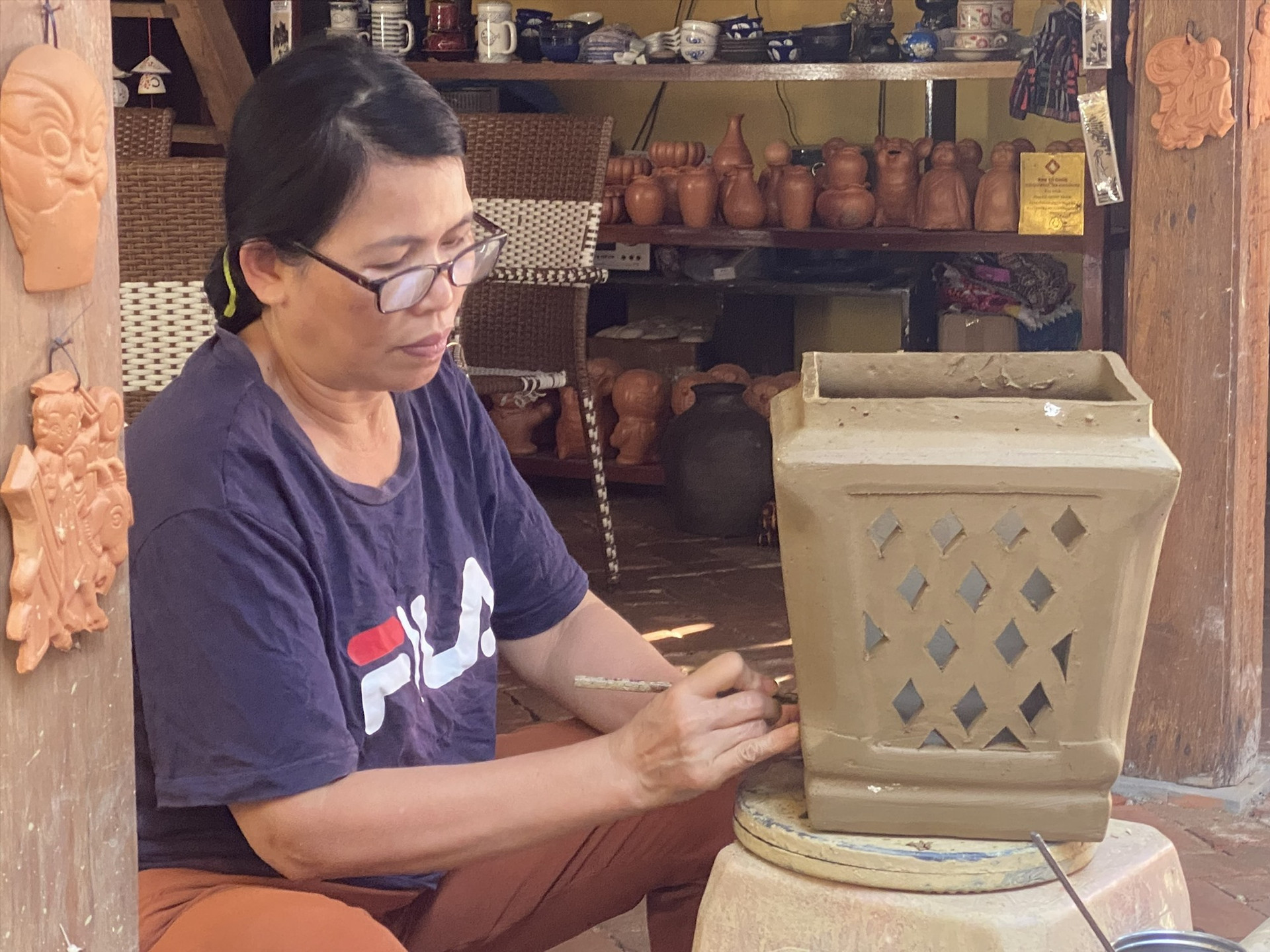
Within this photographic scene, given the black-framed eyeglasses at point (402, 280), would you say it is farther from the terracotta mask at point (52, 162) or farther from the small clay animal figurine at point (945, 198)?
the small clay animal figurine at point (945, 198)

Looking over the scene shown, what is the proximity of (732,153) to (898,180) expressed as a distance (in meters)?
0.54

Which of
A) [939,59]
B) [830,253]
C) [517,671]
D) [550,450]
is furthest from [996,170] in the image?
[517,671]

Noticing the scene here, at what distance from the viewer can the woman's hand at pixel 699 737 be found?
1333 millimetres

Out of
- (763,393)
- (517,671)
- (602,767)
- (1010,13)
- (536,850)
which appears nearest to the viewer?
(602,767)

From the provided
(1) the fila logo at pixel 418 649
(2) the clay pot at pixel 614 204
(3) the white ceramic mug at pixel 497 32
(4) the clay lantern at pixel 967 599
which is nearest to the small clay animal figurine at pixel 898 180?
(2) the clay pot at pixel 614 204

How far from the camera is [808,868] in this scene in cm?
129

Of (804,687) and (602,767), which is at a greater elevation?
(804,687)

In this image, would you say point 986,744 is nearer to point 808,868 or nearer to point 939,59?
point 808,868

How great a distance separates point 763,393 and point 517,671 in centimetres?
309

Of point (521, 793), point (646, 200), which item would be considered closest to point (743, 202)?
point (646, 200)

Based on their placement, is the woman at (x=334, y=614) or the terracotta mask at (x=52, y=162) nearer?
the terracotta mask at (x=52, y=162)

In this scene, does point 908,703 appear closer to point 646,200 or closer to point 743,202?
point 743,202

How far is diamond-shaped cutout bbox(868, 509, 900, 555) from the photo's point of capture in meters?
1.19

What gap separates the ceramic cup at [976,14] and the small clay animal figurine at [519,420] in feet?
5.70
